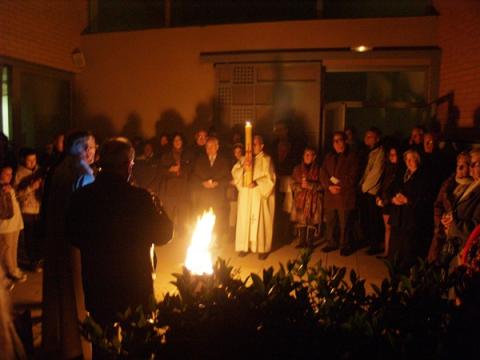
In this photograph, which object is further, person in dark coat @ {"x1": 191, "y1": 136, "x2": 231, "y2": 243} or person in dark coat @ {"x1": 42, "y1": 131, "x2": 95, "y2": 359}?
person in dark coat @ {"x1": 191, "y1": 136, "x2": 231, "y2": 243}

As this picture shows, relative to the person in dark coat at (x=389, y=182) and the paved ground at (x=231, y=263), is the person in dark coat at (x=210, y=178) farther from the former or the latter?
the person in dark coat at (x=389, y=182)

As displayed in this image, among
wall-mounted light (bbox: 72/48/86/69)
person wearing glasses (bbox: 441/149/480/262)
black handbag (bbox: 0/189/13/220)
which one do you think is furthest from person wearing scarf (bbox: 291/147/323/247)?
wall-mounted light (bbox: 72/48/86/69)

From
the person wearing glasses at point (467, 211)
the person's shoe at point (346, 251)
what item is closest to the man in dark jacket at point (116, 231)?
the person wearing glasses at point (467, 211)

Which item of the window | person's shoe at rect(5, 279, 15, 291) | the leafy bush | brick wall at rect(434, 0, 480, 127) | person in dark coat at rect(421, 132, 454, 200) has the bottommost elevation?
person's shoe at rect(5, 279, 15, 291)

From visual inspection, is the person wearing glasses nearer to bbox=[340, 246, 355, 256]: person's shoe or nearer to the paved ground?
the paved ground

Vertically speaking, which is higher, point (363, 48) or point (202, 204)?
point (363, 48)

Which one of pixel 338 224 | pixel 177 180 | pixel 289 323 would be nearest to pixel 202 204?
pixel 177 180

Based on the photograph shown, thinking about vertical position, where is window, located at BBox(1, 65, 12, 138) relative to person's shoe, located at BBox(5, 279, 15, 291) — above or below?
above

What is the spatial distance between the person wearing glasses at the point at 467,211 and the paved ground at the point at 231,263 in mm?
1872

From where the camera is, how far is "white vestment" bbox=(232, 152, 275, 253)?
25.5 feet

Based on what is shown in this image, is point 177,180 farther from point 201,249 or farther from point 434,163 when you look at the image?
point 201,249

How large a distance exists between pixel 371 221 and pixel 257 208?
1959 mm

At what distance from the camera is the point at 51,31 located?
1042 cm

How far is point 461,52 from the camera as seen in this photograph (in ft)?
29.0
